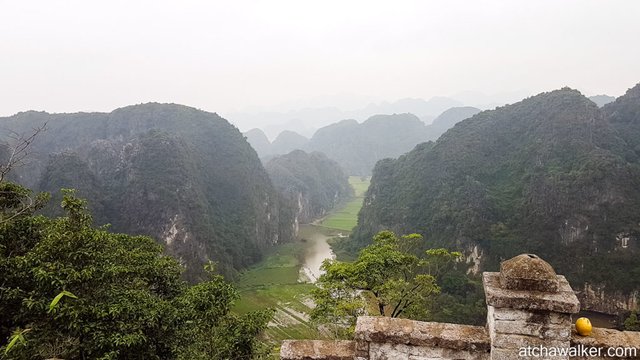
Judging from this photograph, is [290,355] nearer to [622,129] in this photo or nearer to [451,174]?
A: [451,174]

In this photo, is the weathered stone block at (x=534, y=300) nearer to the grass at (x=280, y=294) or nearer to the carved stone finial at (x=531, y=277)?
the carved stone finial at (x=531, y=277)

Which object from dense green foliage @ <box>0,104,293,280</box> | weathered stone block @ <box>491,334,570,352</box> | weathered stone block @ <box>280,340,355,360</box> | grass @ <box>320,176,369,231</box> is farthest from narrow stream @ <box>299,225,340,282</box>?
weathered stone block @ <box>491,334,570,352</box>

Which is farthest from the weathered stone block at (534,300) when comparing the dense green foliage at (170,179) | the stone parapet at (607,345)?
the dense green foliage at (170,179)

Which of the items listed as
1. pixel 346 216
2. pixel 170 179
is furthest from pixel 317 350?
pixel 346 216

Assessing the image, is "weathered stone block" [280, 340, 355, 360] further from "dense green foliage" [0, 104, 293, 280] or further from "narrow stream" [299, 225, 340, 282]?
"dense green foliage" [0, 104, 293, 280]

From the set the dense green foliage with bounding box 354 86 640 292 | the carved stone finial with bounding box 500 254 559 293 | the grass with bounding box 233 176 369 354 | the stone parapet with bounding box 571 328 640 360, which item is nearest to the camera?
the carved stone finial with bounding box 500 254 559 293

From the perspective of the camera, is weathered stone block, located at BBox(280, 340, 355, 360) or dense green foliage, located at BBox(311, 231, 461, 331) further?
dense green foliage, located at BBox(311, 231, 461, 331)

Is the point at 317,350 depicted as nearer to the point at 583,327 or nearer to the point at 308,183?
the point at 583,327
